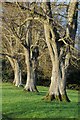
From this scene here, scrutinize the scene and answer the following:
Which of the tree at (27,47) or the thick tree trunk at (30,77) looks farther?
the thick tree trunk at (30,77)

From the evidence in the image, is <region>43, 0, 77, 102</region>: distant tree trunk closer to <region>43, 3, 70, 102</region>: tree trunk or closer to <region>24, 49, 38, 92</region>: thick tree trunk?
<region>43, 3, 70, 102</region>: tree trunk

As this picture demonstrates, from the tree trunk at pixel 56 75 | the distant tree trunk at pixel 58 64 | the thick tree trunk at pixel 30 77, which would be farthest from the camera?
the thick tree trunk at pixel 30 77

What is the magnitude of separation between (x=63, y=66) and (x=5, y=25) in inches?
507

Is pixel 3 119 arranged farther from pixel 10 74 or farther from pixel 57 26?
pixel 10 74

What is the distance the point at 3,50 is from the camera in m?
43.0

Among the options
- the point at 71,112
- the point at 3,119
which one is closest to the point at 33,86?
the point at 71,112

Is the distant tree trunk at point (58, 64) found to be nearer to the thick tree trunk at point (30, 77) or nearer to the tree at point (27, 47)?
the tree at point (27, 47)

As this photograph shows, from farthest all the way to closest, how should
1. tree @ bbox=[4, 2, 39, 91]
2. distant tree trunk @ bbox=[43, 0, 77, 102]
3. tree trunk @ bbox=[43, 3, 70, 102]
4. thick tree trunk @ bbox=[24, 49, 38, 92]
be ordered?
thick tree trunk @ bbox=[24, 49, 38, 92] → tree @ bbox=[4, 2, 39, 91] → tree trunk @ bbox=[43, 3, 70, 102] → distant tree trunk @ bbox=[43, 0, 77, 102]

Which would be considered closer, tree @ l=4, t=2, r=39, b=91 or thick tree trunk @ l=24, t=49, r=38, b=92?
tree @ l=4, t=2, r=39, b=91

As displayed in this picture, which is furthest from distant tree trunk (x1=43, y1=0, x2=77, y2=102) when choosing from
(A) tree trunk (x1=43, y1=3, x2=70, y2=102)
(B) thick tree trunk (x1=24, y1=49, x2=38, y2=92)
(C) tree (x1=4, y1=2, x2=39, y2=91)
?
(B) thick tree trunk (x1=24, y1=49, x2=38, y2=92)

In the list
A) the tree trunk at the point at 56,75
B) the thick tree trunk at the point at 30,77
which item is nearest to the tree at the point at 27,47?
the thick tree trunk at the point at 30,77

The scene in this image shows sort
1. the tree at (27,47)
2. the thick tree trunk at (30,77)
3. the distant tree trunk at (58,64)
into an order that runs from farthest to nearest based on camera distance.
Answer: the thick tree trunk at (30,77)
the tree at (27,47)
the distant tree trunk at (58,64)

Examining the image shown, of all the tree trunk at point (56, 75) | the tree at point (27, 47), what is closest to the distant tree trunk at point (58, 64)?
the tree trunk at point (56, 75)

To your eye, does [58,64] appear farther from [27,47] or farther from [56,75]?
[27,47]
